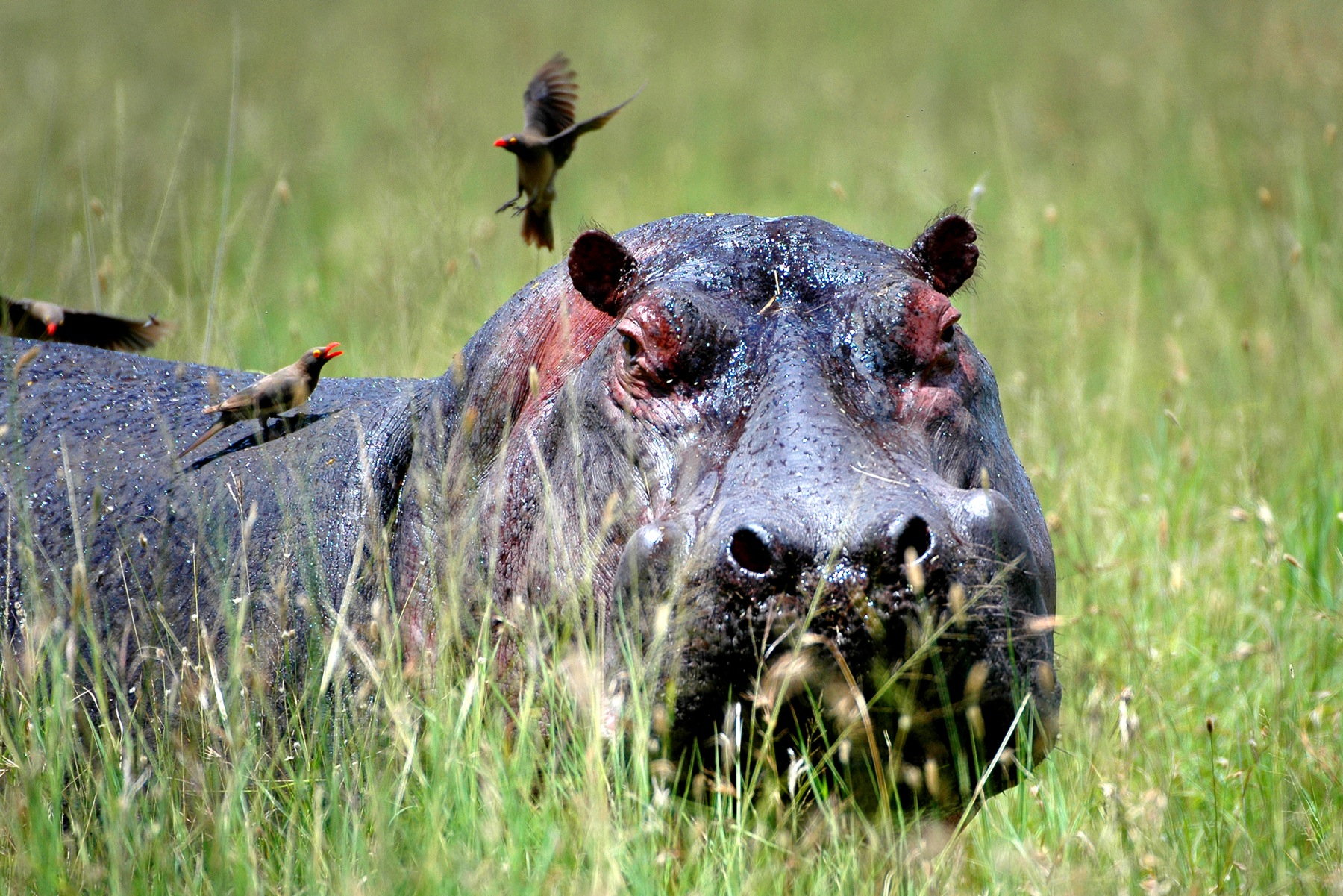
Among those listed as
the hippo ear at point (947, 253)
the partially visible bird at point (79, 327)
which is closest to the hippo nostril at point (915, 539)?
the hippo ear at point (947, 253)

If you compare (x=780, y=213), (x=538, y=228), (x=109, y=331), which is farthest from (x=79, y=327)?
(x=780, y=213)

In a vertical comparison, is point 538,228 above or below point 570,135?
below

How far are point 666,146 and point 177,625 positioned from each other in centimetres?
762

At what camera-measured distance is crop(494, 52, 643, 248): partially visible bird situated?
3.98 meters


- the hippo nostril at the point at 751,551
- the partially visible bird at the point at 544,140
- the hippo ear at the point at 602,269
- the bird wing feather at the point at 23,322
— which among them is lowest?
the hippo nostril at the point at 751,551

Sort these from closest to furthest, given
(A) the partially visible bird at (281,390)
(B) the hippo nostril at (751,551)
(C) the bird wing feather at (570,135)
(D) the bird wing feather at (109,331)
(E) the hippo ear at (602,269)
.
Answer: (B) the hippo nostril at (751,551), (E) the hippo ear at (602,269), (A) the partially visible bird at (281,390), (C) the bird wing feather at (570,135), (D) the bird wing feather at (109,331)

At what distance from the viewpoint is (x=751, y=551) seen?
237 centimetres

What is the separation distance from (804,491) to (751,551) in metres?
0.16

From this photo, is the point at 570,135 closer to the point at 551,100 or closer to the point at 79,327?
the point at 551,100

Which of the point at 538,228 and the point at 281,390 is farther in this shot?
the point at 538,228

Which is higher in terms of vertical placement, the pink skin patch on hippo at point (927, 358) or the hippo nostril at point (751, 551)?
the pink skin patch on hippo at point (927, 358)

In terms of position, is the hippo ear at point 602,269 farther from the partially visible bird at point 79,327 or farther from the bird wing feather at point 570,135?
the partially visible bird at point 79,327

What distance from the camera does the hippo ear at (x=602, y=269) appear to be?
3074 millimetres

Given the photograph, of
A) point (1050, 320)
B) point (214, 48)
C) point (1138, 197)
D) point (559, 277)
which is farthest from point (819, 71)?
point (559, 277)
